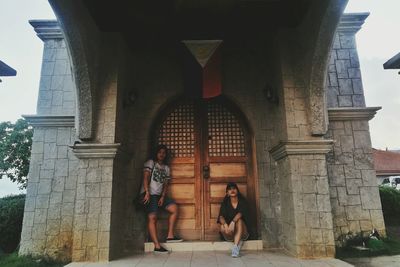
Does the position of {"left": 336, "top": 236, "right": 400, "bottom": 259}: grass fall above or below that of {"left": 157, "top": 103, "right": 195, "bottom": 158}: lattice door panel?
below

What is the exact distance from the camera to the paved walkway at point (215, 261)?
3.56 metres

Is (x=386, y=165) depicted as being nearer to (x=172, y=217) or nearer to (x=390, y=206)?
(x=390, y=206)

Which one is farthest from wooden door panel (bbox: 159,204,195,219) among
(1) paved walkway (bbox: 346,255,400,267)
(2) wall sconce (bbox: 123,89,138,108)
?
(1) paved walkway (bbox: 346,255,400,267)

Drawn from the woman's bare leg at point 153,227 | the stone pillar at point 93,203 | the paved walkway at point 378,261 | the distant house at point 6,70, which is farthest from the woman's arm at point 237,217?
the distant house at point 6,70

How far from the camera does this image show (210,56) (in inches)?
169

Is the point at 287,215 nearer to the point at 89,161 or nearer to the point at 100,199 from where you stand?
the point at 100,199

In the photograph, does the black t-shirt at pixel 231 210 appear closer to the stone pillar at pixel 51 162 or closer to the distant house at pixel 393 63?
the stone pillar at pixel 51 162

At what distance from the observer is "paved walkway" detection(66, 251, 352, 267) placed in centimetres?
356

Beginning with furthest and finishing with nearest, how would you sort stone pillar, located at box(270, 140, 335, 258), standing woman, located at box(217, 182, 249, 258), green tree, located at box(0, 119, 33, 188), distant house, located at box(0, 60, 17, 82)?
green tree, located at box(0, 119, 33, 188) → standing woman, located at box(217, 182, 249, 258) → stone pillar, located at box(270, 140, 335, 258) → distant house, located at box(0, 60, 17, 82)

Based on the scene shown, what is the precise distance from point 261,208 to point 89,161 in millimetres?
2883

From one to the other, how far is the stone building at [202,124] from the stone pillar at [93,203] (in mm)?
15

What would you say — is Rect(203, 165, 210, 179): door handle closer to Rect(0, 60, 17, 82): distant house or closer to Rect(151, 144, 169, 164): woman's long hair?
Rect(151, 144, 169, 164): woman's long hair

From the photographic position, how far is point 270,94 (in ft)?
15.5

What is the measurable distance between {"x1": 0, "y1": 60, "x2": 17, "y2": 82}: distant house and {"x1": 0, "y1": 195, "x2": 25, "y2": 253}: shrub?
3.22 metres
